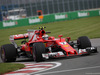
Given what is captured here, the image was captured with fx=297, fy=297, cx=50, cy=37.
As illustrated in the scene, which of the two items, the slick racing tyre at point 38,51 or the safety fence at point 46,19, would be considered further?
the safety fence at point 46,19

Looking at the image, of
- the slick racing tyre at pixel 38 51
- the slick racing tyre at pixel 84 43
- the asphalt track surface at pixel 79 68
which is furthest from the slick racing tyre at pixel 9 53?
the asphalt track surface at pixel 79 68

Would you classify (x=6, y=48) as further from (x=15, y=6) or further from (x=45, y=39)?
(x=15, y=6)

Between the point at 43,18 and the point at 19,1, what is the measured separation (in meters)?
13.2

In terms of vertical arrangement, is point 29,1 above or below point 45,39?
above

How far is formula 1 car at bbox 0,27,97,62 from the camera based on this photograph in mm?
12336

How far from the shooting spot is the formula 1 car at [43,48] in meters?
12.3

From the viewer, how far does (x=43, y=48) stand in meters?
12.4

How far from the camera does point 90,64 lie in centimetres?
1050

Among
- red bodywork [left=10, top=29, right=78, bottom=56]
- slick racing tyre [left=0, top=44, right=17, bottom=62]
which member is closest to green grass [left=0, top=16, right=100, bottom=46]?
red bodywork [left=10, top=29, right=78, bottom=56]

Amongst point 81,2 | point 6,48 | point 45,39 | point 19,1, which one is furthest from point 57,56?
point 81,2

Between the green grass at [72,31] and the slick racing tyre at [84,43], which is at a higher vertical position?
the slick racing tyre at [84,43]

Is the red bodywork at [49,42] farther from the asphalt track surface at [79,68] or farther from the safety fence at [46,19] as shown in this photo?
the safety fence at [46,19]

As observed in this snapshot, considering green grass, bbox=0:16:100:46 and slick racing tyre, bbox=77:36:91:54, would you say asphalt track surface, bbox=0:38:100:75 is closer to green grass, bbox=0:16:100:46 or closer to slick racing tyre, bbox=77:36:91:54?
slick racing tyre, bbox=77:36:91:54

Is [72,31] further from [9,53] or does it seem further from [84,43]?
[9,53]
